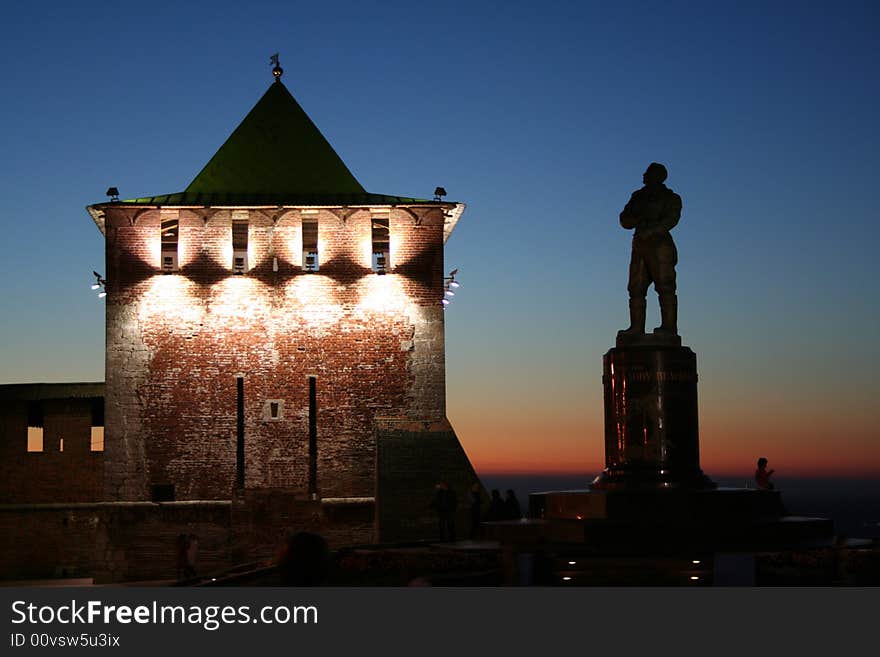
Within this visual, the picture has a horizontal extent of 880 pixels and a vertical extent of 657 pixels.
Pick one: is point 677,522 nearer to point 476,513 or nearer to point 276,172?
point 476,513

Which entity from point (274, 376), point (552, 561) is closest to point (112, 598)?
point (552, 561)

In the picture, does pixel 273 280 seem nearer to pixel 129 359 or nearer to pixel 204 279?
pixel 204 279

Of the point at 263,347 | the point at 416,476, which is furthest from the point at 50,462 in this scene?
the point at 416,476

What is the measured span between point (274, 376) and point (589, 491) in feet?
54.2

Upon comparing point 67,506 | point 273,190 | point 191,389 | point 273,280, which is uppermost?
point 273,190

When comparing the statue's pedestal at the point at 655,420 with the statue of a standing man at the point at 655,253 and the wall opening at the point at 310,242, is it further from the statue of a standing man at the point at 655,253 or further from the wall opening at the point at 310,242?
the wall opening at the point at 310,242

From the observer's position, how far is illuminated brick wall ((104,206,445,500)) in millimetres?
30484

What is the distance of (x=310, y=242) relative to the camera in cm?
3228

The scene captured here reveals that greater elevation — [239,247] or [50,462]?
[239,247]

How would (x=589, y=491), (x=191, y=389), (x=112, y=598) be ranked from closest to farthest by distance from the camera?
(x=112, y=598)
(x=589, y=491)
(x=191, y=389)

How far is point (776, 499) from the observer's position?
49.2 feet

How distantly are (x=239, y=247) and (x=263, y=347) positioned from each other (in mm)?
3516

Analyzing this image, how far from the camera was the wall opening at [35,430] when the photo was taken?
116 feet

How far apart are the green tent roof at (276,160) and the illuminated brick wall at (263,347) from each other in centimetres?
111
